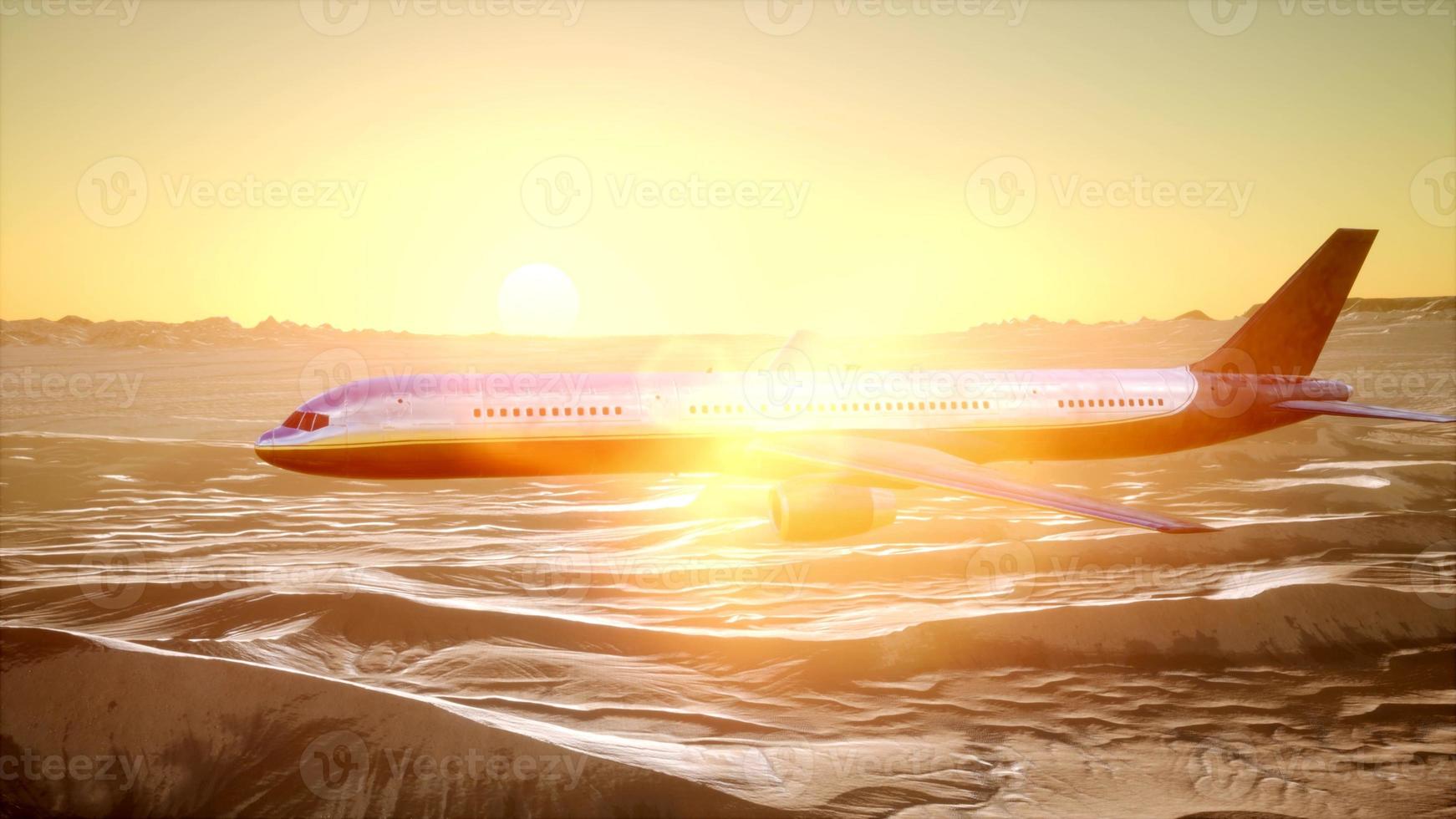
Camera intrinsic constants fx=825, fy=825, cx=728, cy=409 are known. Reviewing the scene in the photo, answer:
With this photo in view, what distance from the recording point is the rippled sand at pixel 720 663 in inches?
549

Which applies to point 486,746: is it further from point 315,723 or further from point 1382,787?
point 1382,787

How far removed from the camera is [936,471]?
25375mm

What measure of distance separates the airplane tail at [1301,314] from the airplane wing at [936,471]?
16.3 meters

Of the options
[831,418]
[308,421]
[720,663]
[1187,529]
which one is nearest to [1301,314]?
[831,418]

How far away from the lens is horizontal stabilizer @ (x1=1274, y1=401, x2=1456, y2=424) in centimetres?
3016

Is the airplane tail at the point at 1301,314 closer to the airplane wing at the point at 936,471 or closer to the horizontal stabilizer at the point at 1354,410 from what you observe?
the horizontal stabilizer at the point at 1354,410

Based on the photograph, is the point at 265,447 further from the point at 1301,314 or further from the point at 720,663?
the point at 1301,314

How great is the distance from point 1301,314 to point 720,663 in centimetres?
3235

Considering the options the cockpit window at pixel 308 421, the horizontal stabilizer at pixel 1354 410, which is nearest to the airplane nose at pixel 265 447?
the cockpit window at pixel 308 421

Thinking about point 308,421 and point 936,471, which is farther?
point 308,421

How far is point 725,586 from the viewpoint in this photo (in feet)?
83.8

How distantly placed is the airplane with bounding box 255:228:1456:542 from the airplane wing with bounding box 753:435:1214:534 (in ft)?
0.45

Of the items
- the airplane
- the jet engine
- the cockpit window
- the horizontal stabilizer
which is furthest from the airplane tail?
the cockpit window

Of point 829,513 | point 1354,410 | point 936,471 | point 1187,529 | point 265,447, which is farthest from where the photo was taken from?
point 1354,410
